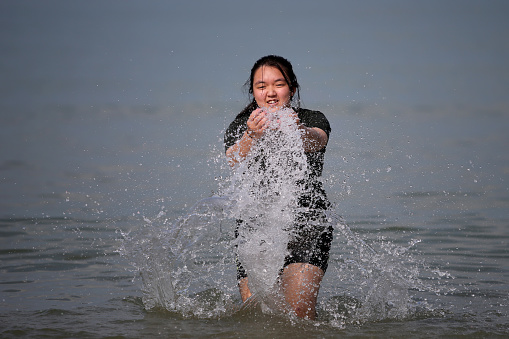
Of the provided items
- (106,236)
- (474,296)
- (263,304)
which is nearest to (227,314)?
(263,304)

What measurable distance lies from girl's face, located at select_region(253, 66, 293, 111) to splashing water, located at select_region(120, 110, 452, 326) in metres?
0.24

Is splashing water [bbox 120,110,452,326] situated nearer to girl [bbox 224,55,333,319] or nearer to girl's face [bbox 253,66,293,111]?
girl [bbox 224,55,333,319]

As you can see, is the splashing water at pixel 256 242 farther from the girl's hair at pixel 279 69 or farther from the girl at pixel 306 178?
the girl's hair at pixel 279 69

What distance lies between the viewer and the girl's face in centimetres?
439

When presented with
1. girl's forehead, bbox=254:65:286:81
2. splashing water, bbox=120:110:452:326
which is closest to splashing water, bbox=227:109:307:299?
splashing water, bbox=120:110:452:326

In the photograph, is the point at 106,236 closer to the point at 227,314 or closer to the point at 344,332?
the point at 227,314

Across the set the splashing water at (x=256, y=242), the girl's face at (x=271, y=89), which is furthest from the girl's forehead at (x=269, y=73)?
the splashing water at (x=256, y=242)

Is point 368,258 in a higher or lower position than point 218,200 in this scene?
lower

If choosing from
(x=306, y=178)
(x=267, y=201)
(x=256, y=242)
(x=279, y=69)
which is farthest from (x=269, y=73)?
(x=256, y=242)

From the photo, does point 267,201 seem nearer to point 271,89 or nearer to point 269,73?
point 271,89

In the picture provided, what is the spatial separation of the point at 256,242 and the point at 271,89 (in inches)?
41.8

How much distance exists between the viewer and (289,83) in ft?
14.7

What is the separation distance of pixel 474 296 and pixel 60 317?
10.5 feet

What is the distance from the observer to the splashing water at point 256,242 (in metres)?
4.30
